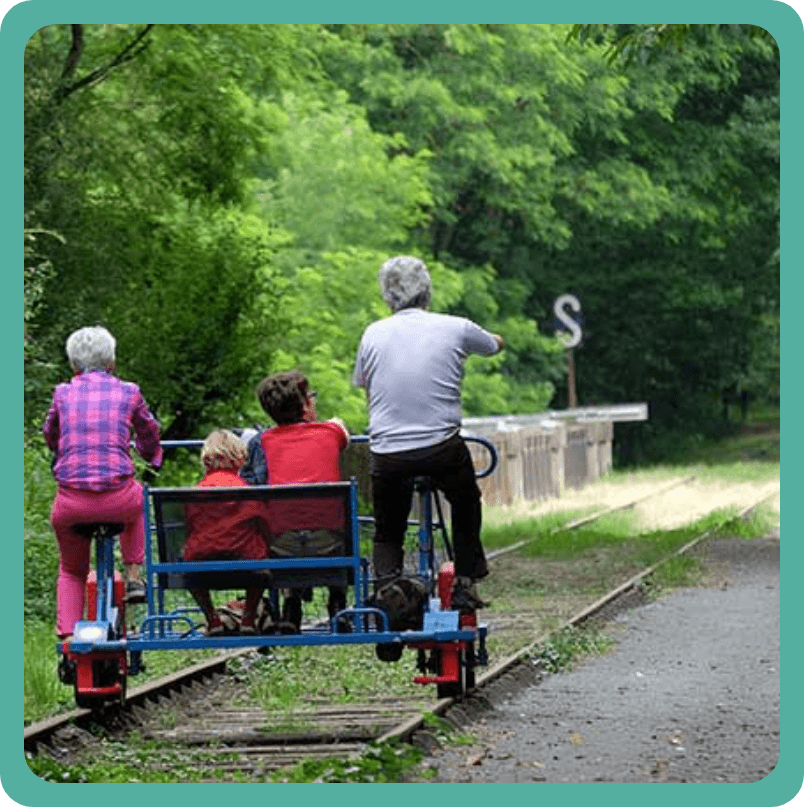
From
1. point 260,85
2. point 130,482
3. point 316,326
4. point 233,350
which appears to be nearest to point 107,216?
point 233,350

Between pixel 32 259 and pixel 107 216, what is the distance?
2.04 meters

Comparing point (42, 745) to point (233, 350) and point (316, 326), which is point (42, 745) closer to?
point (233, 350)

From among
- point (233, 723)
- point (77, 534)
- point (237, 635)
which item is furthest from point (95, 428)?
point (233, 723)

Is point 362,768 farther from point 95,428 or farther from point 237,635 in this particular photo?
point 95,428

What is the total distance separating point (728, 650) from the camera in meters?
15.6

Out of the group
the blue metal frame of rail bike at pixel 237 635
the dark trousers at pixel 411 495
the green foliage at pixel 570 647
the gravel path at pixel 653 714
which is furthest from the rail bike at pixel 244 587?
the green foliage at pixel 570 647

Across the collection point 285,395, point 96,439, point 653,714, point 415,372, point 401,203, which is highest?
point 401,203

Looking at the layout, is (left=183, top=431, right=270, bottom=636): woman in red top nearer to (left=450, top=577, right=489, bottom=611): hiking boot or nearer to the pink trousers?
the pink trousers

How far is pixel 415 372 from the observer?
1083 centimetres

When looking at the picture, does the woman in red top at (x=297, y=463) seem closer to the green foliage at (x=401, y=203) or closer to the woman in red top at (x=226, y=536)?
the woman in red top at (x=226, y=536)

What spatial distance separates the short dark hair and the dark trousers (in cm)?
46

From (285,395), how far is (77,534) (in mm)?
1179

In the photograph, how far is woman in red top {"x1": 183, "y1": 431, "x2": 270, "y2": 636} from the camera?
11227 millimetres

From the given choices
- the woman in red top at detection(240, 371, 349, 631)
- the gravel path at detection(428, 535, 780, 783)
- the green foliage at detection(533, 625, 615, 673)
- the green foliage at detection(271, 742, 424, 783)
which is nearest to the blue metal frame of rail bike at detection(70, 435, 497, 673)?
the woman in red top at detection(240, 371, 349, 631)
